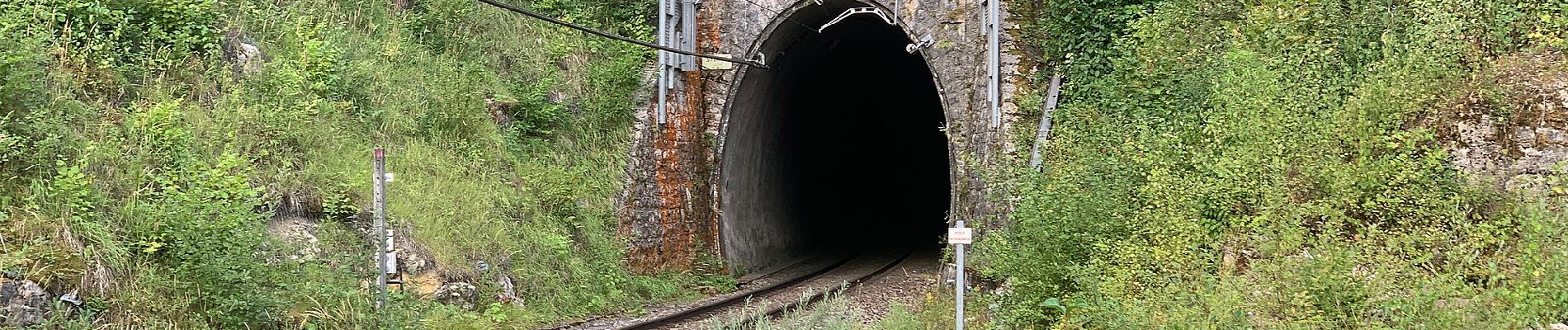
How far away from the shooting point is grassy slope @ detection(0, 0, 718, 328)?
28.2ft

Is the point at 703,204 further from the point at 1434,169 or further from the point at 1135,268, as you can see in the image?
the point at 1434,169

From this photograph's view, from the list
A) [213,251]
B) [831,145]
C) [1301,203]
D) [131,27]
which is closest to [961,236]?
[1301,203]

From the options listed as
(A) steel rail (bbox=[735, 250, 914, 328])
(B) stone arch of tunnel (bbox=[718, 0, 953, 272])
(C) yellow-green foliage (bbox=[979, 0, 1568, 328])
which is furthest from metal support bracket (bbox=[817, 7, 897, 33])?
(C) yellow-green foliage (bbox=[979, 0, 1568, 328])

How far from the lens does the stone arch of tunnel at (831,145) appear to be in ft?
55.1

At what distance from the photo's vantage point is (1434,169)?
29.7 ft

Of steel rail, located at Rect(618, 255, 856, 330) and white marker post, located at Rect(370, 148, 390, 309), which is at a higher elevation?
white marker post, located at Rect(370, 148, 390, 309)

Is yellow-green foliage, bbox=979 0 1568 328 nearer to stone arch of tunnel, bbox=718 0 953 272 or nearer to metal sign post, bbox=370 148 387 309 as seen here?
stone arch of tunnel, bbox=718 0 953 272

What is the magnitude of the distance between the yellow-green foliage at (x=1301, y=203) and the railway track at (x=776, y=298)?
6.60 feet

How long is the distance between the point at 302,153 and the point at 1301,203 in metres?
8.26

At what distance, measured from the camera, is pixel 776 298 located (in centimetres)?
1519

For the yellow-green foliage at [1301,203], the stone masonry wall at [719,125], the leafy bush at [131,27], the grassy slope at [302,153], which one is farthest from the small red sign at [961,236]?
the leafy bush at [131,27]

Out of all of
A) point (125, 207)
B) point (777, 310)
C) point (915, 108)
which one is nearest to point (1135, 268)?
point (777, 310)

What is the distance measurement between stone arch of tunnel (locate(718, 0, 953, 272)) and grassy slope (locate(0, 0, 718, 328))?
1947mm

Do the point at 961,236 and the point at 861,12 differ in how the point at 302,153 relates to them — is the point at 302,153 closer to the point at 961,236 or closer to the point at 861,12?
the point at 961,236
